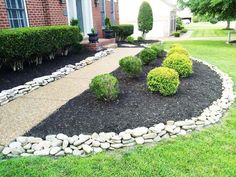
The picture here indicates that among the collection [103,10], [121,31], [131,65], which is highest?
[103,10]

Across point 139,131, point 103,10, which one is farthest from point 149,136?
point 103,10

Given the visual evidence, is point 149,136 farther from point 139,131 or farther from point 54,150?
point 54,150

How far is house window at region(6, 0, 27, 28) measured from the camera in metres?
7.96

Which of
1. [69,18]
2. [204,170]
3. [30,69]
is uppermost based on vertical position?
[69,18]

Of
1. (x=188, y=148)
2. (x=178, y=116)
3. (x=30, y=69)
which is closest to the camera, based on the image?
(x=188, y=148)

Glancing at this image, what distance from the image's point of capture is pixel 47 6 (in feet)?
30.8

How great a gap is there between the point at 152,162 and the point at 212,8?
14234 millimetres

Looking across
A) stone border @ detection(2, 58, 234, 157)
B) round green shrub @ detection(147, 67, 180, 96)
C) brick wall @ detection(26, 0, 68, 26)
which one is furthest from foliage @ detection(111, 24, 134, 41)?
stone border @ detection(2, 58, 234, 157)

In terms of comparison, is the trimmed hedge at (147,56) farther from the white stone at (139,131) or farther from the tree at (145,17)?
the tree at (145,17)

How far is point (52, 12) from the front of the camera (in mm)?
9656

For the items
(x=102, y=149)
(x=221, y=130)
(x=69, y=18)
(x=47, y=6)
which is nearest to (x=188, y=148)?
(x=221, y=130)

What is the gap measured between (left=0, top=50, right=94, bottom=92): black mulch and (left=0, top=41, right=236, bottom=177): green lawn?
333cm

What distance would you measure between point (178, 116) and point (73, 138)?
1797 millimetres

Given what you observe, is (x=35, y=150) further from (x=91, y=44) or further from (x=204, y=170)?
(x=91, y=44)
